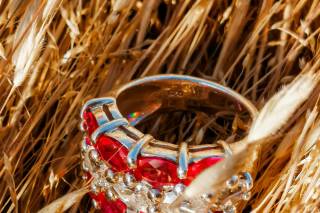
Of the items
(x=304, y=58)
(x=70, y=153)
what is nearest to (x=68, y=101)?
(x=70, y=153)

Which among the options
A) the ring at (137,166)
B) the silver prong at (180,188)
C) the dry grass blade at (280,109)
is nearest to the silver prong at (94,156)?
the ring at (137,166)

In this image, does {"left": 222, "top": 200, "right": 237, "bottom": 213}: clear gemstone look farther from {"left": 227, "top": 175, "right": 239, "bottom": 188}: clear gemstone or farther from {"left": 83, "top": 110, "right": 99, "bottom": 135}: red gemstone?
{"left": 83, "top": 110, "right": 99, "bottom": 135}: red gemstone

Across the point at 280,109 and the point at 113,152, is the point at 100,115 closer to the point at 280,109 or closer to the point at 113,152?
the point at 113,152

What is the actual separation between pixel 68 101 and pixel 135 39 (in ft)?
0.57

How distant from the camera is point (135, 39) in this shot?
3.27 ft

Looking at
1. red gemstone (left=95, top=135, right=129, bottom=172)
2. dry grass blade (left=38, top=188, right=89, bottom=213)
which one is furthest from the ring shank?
dry grass blade (left=38, top=188, right=89, bottom=213)

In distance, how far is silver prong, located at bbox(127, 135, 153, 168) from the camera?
692mm

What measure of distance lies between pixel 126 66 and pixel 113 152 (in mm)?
249

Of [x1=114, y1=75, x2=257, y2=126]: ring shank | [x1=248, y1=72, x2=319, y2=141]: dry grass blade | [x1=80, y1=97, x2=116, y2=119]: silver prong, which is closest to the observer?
[x1=248, y1=72, x2=319, y2=141]: dry grass blade

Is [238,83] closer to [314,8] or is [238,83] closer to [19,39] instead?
[314,8]

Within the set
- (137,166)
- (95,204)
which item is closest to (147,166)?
(137,166)

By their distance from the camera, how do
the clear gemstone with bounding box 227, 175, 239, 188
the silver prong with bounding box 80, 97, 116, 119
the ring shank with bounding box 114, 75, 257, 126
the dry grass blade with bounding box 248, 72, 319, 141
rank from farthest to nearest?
the ring shank with bounding box 114, 75, 257, 126, the silver prong with bounding box 80, 97, 116, 119, the clear gemstone with bounding box 227, 175, 239, 188, the dry grass blade with bounding box 248, 72, 319, 141

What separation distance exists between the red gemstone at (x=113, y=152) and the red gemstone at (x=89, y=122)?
0.10 ft

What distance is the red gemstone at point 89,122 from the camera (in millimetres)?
770
